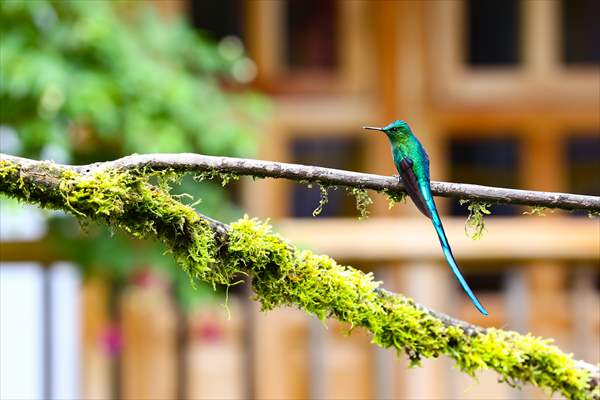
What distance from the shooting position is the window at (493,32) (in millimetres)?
2902

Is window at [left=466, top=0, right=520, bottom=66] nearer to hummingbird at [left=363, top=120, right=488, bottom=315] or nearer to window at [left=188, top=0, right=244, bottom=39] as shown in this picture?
window at [left=188, top=0, right=244, bottom=39]

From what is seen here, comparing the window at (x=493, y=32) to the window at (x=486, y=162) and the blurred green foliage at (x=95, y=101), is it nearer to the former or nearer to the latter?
the window at (x=486, y=162)

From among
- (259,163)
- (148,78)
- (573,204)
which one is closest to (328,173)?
(259,163)

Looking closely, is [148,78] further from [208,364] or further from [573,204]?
[573,204]

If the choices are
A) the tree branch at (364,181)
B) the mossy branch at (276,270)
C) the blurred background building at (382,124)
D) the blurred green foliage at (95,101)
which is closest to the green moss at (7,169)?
the mossy branch at (276,270)

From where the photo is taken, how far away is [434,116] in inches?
114

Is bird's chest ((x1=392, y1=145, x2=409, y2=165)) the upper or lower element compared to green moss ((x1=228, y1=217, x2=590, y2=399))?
upper

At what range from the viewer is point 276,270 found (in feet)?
2.47

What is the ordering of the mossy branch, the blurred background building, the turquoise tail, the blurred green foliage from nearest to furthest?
the turquoise tail < the mossy branch < the blurred green foliage < the blurred background building

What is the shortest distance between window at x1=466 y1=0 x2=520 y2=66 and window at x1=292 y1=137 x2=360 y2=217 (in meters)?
0.47

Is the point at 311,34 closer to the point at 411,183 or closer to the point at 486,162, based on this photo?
the point at 486,162

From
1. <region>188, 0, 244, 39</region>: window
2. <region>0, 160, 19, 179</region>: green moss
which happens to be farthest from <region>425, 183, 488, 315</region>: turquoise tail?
<region>188, 0, 244, 39</region>: window

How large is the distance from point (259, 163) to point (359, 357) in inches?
87.0

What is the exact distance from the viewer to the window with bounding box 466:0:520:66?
9.52 ft
